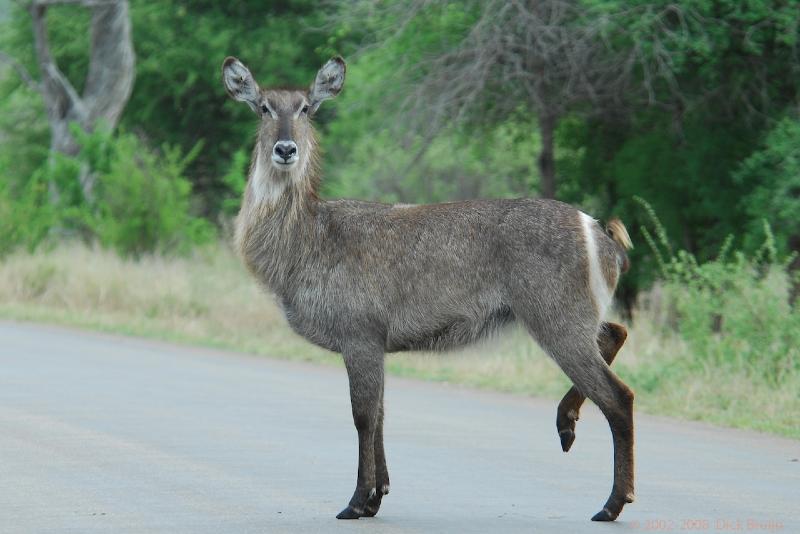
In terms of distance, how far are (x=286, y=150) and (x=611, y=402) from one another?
196 centimetres

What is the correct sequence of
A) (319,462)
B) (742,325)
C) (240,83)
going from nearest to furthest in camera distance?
(240,83) → (319,462) → (742,325)

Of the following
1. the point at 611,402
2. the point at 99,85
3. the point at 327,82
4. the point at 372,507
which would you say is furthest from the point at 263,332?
the point at 99,85

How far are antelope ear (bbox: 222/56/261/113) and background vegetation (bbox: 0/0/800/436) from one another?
15.4ft

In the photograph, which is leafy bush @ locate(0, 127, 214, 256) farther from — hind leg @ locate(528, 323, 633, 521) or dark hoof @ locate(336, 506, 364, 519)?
hind leg @ locate(528, 323, 633, 521)

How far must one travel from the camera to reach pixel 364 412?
23.4 feet

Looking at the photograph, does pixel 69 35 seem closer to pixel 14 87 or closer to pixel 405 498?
pixel 14 87

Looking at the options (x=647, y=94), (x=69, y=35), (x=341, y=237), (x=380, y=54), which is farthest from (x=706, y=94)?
(x=69, y=35)

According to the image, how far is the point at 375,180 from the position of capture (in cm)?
2775

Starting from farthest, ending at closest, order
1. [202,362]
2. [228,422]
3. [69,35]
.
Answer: [69,35], [202,362], [228,422]

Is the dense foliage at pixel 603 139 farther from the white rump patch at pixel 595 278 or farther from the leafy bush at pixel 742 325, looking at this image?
the white rump patch at pixel 595 278

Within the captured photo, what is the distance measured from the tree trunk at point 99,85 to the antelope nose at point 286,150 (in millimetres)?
21431

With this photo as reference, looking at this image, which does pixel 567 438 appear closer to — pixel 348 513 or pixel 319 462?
pixel 348 513

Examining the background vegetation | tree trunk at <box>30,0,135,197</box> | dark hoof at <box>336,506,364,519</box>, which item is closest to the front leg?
dark hoof at <box>336,506,364,519</box>

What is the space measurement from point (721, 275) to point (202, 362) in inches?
191
